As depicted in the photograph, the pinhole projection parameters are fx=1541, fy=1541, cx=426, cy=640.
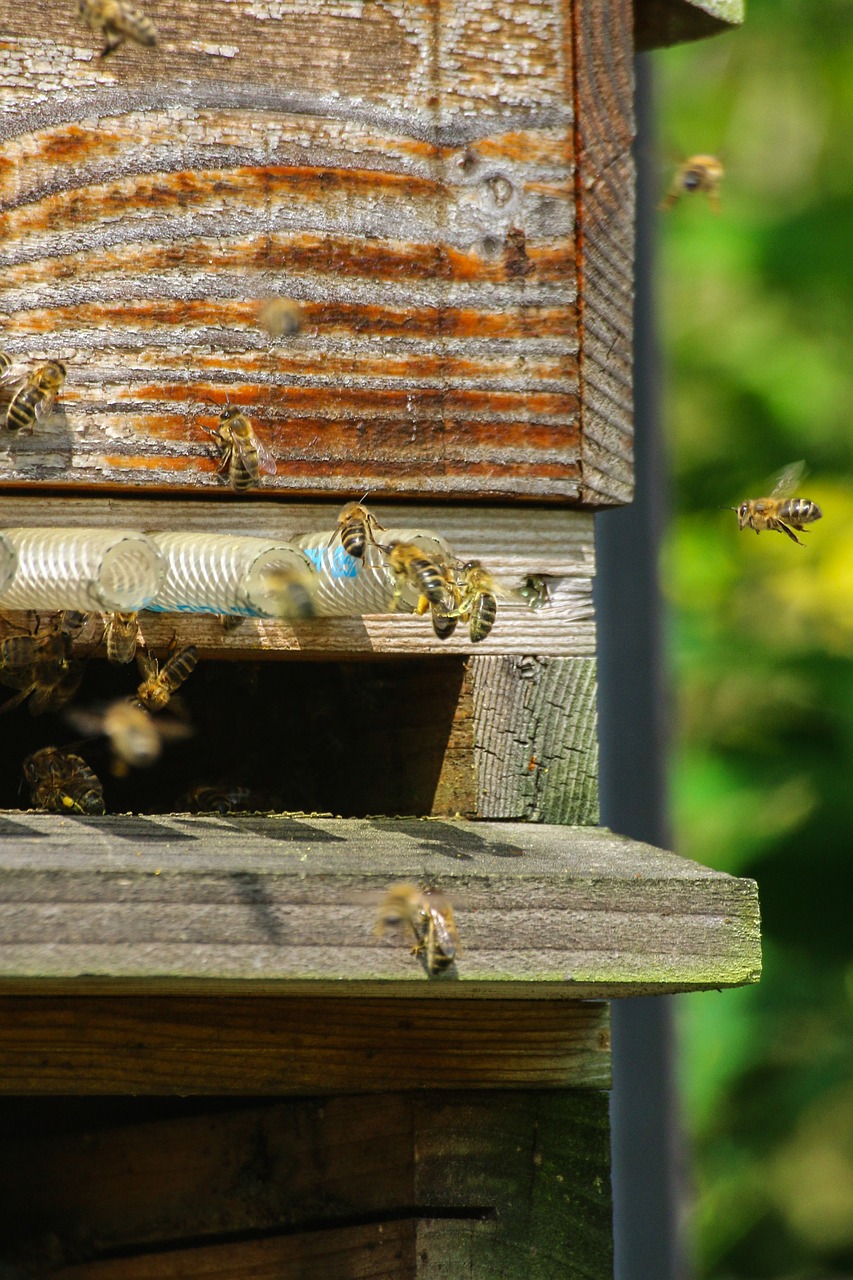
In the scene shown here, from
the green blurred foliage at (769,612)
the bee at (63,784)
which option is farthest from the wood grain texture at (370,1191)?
the green blurred foliage at (769,612)

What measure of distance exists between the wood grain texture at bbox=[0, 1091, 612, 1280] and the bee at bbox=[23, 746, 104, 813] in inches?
27.2

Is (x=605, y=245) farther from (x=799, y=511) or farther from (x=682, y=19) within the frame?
(x=799, y=511)

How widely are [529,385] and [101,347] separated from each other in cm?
77

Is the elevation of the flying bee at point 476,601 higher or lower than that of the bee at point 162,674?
higher

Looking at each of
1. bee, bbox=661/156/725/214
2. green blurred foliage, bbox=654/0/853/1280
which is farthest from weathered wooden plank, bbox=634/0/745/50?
green blurred foliage, bbox=654/0/853/1280

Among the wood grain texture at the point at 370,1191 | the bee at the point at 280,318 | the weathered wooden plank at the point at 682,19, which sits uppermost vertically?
the weathered wooden plank at the point at 682,19

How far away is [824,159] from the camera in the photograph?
29.9 feet

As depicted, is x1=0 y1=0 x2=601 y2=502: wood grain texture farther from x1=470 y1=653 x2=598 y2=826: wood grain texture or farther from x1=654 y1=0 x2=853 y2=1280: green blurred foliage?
x1=654 y1=0 x2=853 y2=1280: green blurred foliage

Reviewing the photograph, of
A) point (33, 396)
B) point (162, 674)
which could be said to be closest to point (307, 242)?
point (33, 396)

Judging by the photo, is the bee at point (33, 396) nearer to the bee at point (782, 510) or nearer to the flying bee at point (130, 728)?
the flying bee at point (130, 728)

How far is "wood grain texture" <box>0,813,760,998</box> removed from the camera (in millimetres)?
2016

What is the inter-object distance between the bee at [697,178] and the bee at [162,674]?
88.0 inches

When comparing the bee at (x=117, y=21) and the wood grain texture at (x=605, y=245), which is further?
the wood grain texture at (x=605, y=245)

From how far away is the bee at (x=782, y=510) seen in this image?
11.6ft
